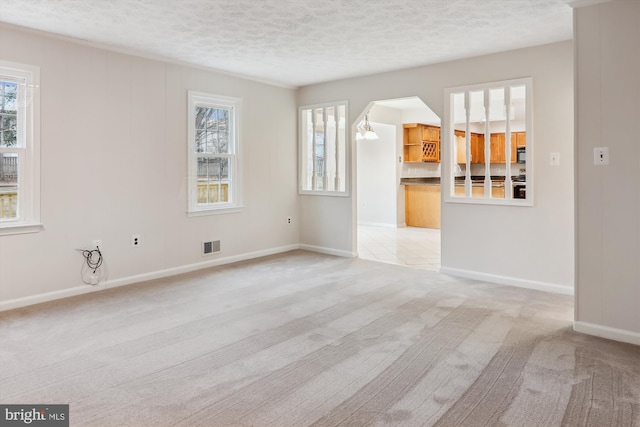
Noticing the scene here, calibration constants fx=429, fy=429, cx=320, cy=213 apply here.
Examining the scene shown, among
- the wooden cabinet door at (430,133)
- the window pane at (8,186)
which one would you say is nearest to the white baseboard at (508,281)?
the window pane at (8,186)

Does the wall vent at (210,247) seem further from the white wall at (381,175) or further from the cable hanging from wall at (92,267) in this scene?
the white wall at (381,175)

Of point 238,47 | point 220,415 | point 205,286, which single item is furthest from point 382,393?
point 238,47

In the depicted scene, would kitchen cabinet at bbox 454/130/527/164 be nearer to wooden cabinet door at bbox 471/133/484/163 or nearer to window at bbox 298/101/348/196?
wooden cabinet door at bbox 471/133/484/163

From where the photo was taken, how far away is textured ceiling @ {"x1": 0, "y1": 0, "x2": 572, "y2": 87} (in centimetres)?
334

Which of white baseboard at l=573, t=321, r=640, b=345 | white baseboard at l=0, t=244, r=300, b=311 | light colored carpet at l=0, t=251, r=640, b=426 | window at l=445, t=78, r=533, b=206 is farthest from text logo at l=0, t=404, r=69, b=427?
window at l=445, t=78, r=533, b=206

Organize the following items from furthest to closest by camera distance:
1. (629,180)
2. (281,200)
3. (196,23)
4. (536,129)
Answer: (281,200) → (536,129) → (196,23) → (629,180)

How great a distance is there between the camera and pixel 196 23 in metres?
3.72

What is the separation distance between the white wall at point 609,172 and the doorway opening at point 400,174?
5.22 metres

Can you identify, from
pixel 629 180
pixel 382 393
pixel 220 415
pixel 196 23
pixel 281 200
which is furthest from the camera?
pixel 281 200

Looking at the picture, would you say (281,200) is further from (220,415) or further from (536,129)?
(220,415)

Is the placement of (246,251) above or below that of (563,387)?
above

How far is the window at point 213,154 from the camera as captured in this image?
5273 millimetres

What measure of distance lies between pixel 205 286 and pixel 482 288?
2.89 metres

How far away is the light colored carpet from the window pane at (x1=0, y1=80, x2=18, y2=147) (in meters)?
1.53
